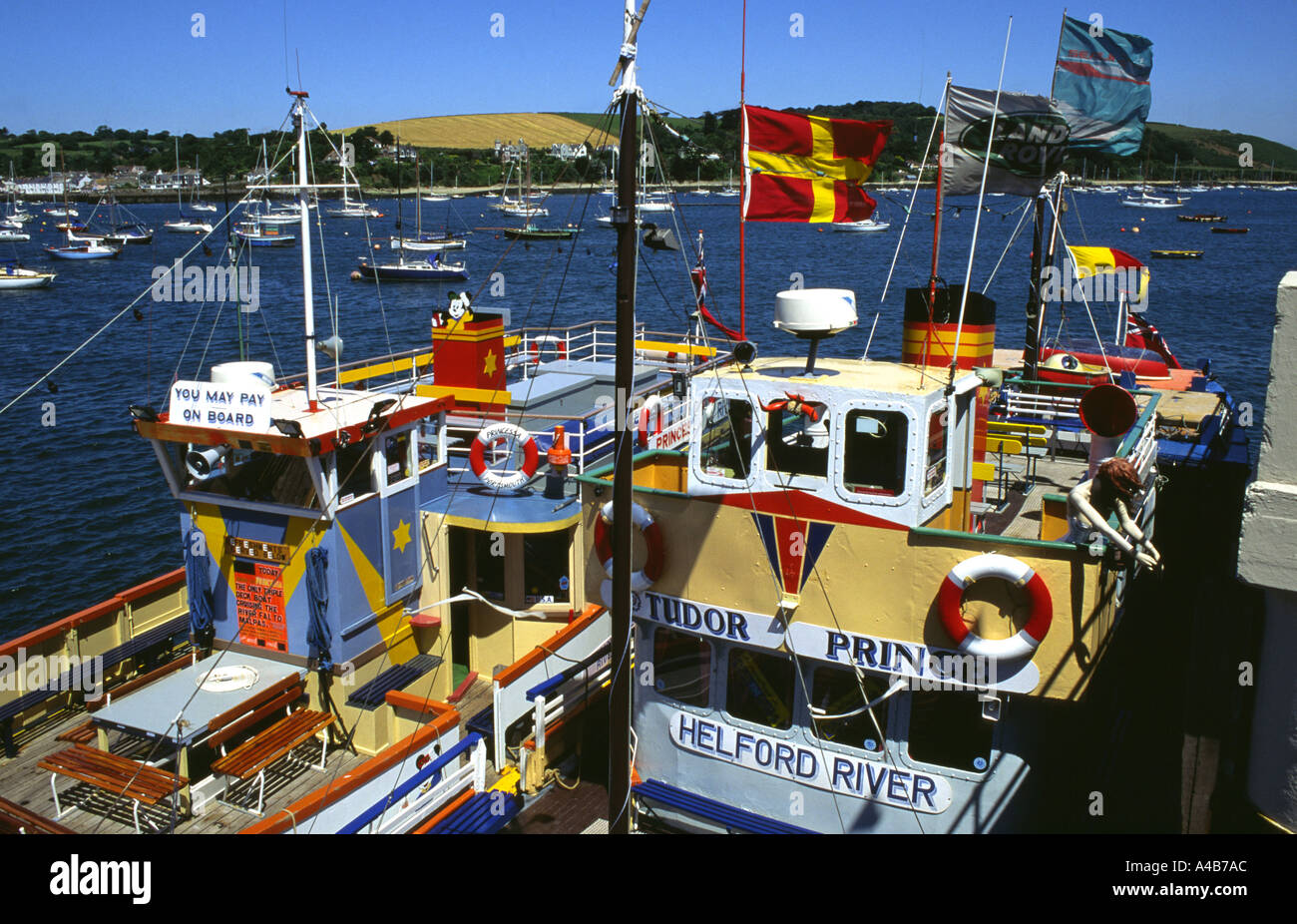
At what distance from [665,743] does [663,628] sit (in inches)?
54.0

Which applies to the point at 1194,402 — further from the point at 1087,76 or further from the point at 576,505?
the point at 576,505

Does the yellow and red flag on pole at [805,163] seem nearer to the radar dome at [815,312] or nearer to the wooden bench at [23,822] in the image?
the radar dome at [815,312]

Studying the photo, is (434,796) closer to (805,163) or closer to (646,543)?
(646,543)

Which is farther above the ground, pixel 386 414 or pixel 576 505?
pixel 386 414

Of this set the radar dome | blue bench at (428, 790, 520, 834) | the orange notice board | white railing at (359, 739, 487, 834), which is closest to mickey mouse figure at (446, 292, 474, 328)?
the orange notice board

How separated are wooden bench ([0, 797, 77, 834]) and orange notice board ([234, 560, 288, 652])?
3.22 meters

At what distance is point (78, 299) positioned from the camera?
76.7m

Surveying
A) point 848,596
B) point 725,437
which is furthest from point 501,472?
point 848,596

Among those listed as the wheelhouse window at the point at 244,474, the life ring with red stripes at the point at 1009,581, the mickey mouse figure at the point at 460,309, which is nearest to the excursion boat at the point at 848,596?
the life ring with red stripes at the point at 1009,581

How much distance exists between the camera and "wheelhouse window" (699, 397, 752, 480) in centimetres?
1092

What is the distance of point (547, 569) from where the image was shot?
53.7 feet

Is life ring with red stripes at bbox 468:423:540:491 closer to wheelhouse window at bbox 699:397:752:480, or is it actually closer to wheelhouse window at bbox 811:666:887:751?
wheelhouse window at bbox 699:397:752:480

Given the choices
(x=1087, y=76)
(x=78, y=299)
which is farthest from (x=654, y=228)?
(x=78, y=299)

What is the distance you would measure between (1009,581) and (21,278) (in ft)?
291
